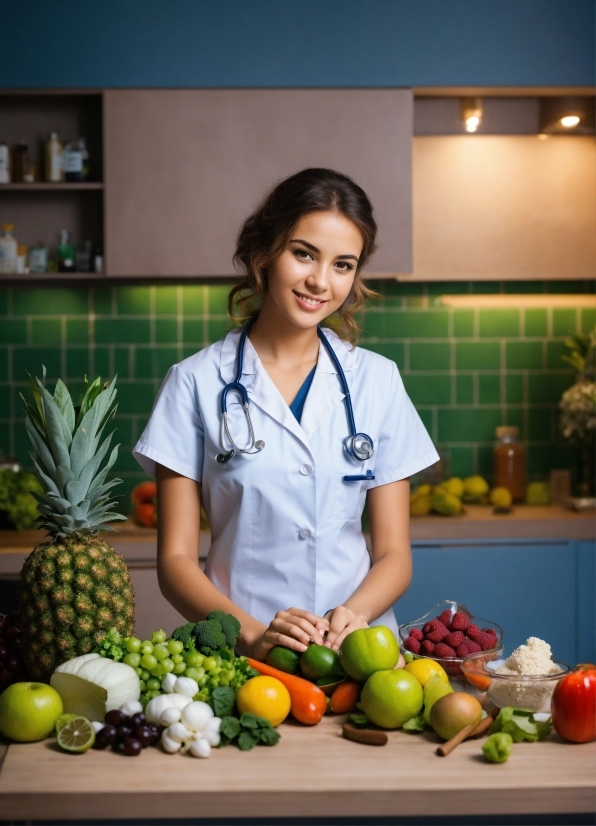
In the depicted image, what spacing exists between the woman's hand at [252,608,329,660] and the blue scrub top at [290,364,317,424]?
1.80ft

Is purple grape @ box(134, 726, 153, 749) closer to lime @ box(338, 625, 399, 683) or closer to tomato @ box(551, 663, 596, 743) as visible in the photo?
lime @ box(338, 625, 399, 683)

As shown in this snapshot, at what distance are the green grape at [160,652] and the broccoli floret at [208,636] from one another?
6 cm

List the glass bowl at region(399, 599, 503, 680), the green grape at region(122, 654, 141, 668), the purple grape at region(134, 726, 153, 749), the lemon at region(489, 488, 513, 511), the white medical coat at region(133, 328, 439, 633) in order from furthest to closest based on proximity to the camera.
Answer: the lemon at region(489, 488, 513, 511) → the white medical coat at region(133, 328, 439, 633) → the glass bowl at region(399, 599, 503, 680) → the green grape at region(122, 654, 141, 668) → the purple grape at region(134, 726, 153, 749)

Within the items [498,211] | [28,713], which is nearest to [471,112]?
[498,211]

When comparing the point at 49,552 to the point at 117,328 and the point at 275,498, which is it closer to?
the point at 275,498

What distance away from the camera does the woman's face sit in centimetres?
174

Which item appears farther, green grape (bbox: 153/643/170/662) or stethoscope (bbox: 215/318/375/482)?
stethoscope (bbox: 215/318/375/482)

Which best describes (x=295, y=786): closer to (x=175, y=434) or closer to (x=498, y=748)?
(x=498, y=748)

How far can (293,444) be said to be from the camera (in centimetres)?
186

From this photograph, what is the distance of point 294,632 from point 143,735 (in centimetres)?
30

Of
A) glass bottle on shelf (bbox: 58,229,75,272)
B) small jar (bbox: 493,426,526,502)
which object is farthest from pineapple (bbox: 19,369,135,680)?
small jar (bbox: 493,426,526,502)

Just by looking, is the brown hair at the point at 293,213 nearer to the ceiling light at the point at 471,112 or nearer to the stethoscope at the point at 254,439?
the stethoscope at the point at 254,439

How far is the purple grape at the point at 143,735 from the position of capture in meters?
1.20

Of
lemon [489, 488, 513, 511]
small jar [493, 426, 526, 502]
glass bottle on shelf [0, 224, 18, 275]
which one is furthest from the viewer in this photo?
small jar [493, 426, 526, 502]
